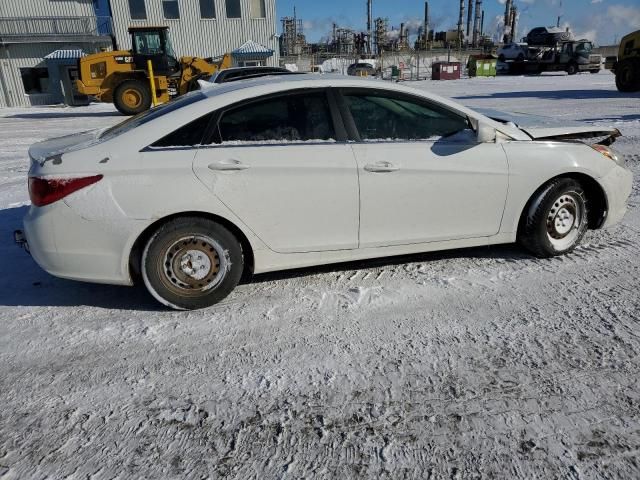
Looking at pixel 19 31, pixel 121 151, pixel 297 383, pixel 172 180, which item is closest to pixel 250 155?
pixel 172 180

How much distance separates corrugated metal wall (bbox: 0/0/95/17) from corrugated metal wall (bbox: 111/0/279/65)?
243 centimetres

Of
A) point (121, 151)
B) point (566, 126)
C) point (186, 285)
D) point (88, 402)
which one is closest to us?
point (88, 402)

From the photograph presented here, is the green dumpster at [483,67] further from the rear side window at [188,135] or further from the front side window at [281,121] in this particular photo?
the rear side window at [188,135]

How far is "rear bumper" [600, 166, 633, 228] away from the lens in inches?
152

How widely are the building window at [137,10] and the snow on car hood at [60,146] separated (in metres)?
28.7

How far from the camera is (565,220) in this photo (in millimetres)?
3852

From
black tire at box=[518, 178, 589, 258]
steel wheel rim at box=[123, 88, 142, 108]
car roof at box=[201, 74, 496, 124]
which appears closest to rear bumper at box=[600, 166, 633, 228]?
black tire at box=[518, 178, 589, 258]

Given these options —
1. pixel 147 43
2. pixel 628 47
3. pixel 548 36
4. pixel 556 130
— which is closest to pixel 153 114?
pixel 556 130

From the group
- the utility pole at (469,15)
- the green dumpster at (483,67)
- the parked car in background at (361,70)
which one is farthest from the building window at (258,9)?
the utility pole at (469,15)

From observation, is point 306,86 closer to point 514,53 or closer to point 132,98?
point 132,98

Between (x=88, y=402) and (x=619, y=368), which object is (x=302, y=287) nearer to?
(x=88, y=402)

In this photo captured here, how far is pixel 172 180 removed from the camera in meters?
3.06

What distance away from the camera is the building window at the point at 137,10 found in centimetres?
2803

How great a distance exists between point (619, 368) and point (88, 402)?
276cm
